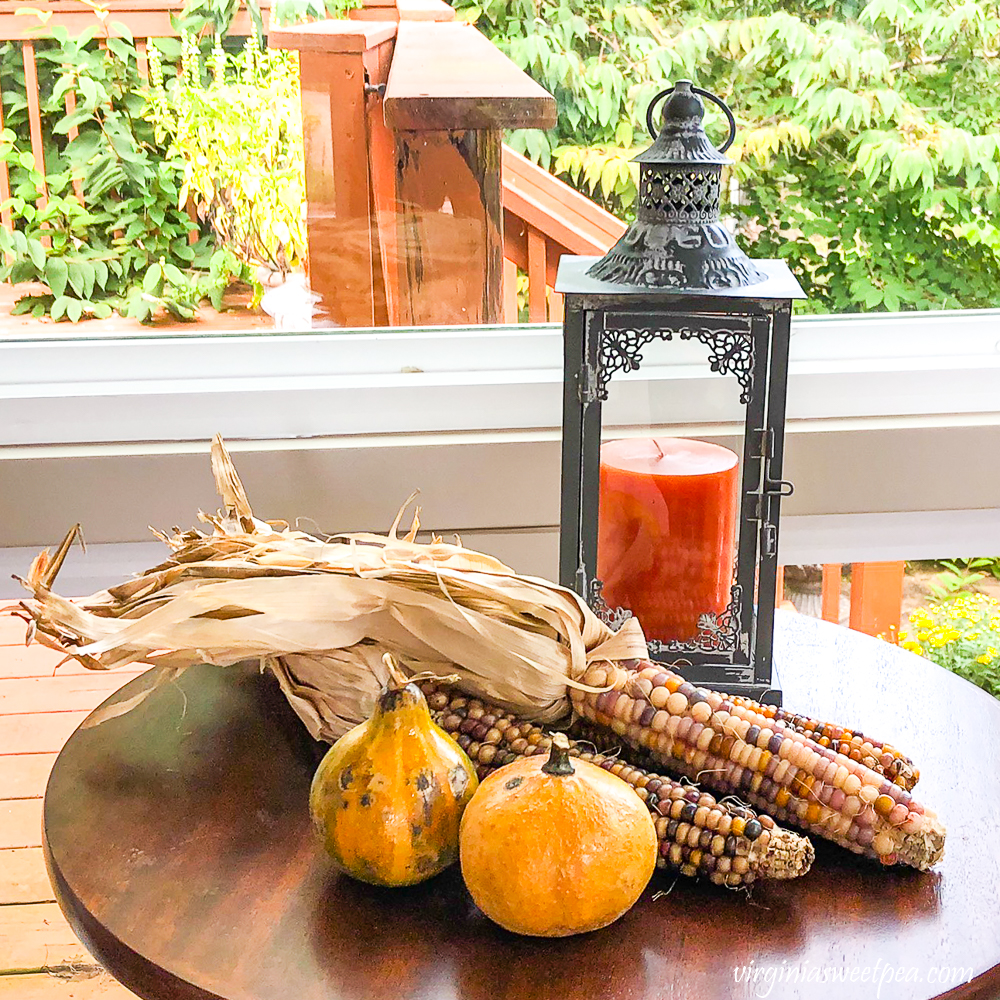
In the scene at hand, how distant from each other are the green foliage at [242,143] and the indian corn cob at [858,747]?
3.26 feet

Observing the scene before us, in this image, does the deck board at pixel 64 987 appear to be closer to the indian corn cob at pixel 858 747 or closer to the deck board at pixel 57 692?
the deck board at pixel 57 692

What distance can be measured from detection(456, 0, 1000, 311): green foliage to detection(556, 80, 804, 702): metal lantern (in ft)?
2.04

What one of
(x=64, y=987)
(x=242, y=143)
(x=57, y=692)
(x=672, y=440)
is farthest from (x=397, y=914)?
(x=57, y=692)

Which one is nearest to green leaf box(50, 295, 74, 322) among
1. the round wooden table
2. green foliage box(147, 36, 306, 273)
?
green foliage box(147, 36, 306, 273)

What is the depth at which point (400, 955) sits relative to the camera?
684mm

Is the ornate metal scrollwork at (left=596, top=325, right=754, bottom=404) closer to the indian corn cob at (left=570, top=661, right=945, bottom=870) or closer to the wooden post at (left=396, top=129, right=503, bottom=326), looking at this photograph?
the indian corn cob at (left=570, top=661, right=945, bottom=870)

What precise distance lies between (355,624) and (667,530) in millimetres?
258

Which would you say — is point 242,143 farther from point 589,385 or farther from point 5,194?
point 589,385

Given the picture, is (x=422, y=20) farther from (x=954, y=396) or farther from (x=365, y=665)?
(x=365, y=665)

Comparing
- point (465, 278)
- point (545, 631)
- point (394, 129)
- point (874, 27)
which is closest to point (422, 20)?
point (394, 129)

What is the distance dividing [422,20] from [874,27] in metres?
0.58

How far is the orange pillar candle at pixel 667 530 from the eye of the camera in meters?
0.93

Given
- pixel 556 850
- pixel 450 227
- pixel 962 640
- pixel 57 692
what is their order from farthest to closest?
pixel 57 692, pixel 962 640, pixel 450 227, pixel 556 850

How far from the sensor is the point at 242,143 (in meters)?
1.53
